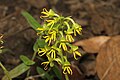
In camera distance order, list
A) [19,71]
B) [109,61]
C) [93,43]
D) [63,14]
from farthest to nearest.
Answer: [63,14], [93,43], [109,61], [19,71]

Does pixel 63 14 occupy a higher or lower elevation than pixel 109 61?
higher

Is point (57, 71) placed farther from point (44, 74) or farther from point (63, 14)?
point (63, 14)

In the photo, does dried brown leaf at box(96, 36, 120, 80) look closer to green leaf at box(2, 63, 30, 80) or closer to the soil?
the soil

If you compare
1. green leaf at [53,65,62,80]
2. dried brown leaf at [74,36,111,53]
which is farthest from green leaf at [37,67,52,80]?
dried brown leaf at [74,36,111,53]

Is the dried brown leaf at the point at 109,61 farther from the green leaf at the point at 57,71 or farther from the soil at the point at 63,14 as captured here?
the green leaf at the point at 57,71

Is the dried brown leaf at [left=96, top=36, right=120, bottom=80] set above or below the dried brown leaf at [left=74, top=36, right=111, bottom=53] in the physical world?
below

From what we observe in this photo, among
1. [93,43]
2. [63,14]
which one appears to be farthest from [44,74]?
[63,14]
